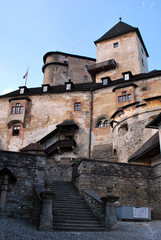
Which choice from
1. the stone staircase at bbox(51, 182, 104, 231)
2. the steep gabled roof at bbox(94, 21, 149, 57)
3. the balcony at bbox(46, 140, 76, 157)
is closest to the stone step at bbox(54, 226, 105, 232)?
the stone staircase at bbox(51, 182, 104, 231)

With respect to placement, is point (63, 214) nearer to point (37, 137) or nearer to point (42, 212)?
point (42, 212)

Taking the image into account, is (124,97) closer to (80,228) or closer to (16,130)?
(16,130)

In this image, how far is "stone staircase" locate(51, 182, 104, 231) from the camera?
9.50 m

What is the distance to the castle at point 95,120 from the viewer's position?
14117 mm

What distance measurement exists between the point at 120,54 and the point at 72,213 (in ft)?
101

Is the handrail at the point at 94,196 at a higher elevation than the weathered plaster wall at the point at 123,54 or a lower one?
lower

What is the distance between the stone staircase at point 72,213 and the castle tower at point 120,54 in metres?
25.8

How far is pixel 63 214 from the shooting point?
408 inches

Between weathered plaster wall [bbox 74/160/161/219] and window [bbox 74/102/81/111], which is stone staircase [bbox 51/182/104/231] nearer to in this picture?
weathered plaster wall [bbox 74/160/161/219]

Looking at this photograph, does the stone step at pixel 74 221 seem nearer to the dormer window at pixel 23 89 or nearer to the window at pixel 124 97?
the window at pixel 124 97

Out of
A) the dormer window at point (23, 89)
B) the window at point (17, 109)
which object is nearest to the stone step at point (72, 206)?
the window at point (17, 109)

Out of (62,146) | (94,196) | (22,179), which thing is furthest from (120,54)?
(22,179)

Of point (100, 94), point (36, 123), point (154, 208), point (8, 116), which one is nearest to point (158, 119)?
point (154, 208)

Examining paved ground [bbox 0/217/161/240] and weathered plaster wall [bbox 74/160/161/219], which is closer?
paved ground [bbox 0/217/161/240]
